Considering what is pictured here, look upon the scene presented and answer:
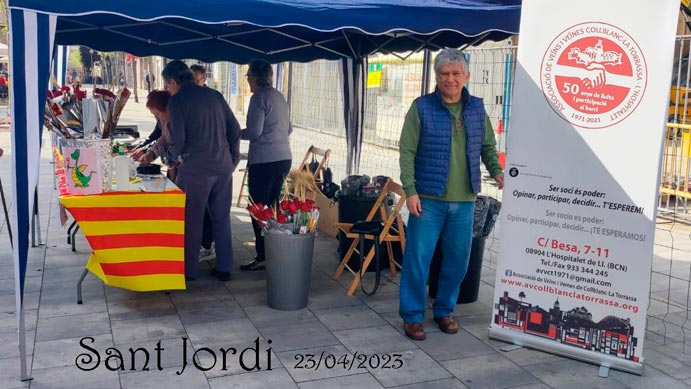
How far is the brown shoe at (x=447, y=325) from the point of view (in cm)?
411

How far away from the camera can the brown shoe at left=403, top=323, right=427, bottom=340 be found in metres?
3.97

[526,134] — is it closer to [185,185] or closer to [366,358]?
[366,358]

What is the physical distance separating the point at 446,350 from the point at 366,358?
48 cm

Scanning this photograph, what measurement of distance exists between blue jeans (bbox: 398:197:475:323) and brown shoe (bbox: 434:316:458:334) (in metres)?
0.11

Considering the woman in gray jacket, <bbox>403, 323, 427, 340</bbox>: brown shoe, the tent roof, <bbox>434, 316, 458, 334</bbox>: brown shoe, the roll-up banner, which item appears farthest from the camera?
the woman in gray jacket

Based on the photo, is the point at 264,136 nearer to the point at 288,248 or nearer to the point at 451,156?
the point at 288,248

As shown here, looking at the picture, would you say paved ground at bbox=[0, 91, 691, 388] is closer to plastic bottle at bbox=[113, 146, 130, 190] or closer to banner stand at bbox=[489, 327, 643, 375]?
banner stand at bbox=[489, 327, 643, 375]

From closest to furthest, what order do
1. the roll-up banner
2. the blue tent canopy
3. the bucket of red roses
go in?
the blue tent canopy < the roll-up banner < the bucket of red roses

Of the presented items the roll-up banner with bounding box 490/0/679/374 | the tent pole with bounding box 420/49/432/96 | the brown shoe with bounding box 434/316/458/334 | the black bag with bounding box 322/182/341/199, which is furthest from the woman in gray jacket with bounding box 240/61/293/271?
the roll-up banner with bounding box 490/0/679/374

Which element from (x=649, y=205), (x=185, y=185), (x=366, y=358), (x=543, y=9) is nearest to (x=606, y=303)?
(x=649, y=205)

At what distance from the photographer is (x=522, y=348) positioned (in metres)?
3.90

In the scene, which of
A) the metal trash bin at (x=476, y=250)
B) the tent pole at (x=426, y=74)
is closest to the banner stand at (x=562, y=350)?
the metal trash bin at (x=476, y=250)

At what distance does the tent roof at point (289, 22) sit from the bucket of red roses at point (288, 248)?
1.15 m

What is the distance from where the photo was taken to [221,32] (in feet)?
20.2
